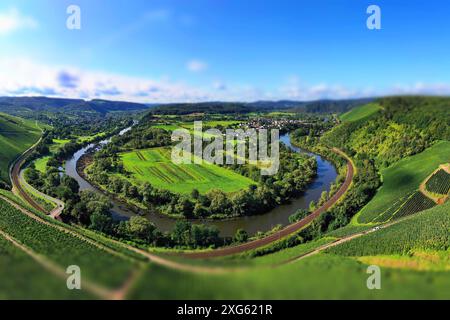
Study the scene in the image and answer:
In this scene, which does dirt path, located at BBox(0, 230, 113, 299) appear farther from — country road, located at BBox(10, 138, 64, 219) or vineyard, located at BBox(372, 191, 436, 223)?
vineyard, located at BBox(372, 191, 436, 223)

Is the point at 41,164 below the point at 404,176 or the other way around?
the other way around

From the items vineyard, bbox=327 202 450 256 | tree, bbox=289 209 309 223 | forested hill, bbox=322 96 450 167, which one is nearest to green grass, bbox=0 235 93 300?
vineyard, bbox=327 202 450 256

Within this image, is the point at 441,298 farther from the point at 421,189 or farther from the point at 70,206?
the point at 421,189

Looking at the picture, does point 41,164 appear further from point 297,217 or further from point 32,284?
point 32,284

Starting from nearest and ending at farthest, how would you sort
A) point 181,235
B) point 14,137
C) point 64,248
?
point 64,248 < point 181,235 < point 14,137

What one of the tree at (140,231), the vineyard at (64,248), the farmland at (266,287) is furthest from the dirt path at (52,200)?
the farmland at (266,287)

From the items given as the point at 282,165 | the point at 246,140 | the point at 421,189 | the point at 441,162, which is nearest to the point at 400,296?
the point at 421,189

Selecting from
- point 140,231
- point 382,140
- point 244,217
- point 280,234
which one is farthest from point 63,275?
point 382,140

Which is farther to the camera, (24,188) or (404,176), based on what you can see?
(404,176)
